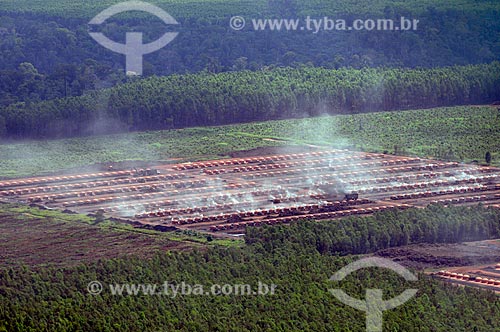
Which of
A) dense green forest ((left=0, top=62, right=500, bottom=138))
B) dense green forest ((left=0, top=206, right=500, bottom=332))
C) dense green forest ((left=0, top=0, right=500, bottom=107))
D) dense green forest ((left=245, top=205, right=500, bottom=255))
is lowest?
dense green forest ((left=0, top=206, right=500, bottom=332))

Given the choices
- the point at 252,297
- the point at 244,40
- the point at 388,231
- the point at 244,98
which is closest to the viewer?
the point at 252,297

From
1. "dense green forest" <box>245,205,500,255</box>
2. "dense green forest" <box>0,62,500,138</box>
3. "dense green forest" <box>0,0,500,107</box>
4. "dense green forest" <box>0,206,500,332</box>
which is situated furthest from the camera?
"dense green forest" <box>0,0,500,107</box>

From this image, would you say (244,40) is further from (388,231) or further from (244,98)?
(388,231)

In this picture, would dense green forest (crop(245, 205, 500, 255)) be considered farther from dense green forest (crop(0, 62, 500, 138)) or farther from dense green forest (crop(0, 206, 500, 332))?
dense green forest (crop(0, 62, 500, 138))

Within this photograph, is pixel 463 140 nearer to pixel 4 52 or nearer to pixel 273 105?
pixel 273 105

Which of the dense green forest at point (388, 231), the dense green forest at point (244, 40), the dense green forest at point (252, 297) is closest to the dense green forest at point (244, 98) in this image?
the dense green forest at point (244, 40)

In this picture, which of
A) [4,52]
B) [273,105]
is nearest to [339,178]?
[273,105]

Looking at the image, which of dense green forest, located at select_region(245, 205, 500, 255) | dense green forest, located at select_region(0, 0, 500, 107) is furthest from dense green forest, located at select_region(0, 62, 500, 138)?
dense green forest, located at select_region(245, 205, 500, 255)

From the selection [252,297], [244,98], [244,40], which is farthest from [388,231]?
[244,40]
